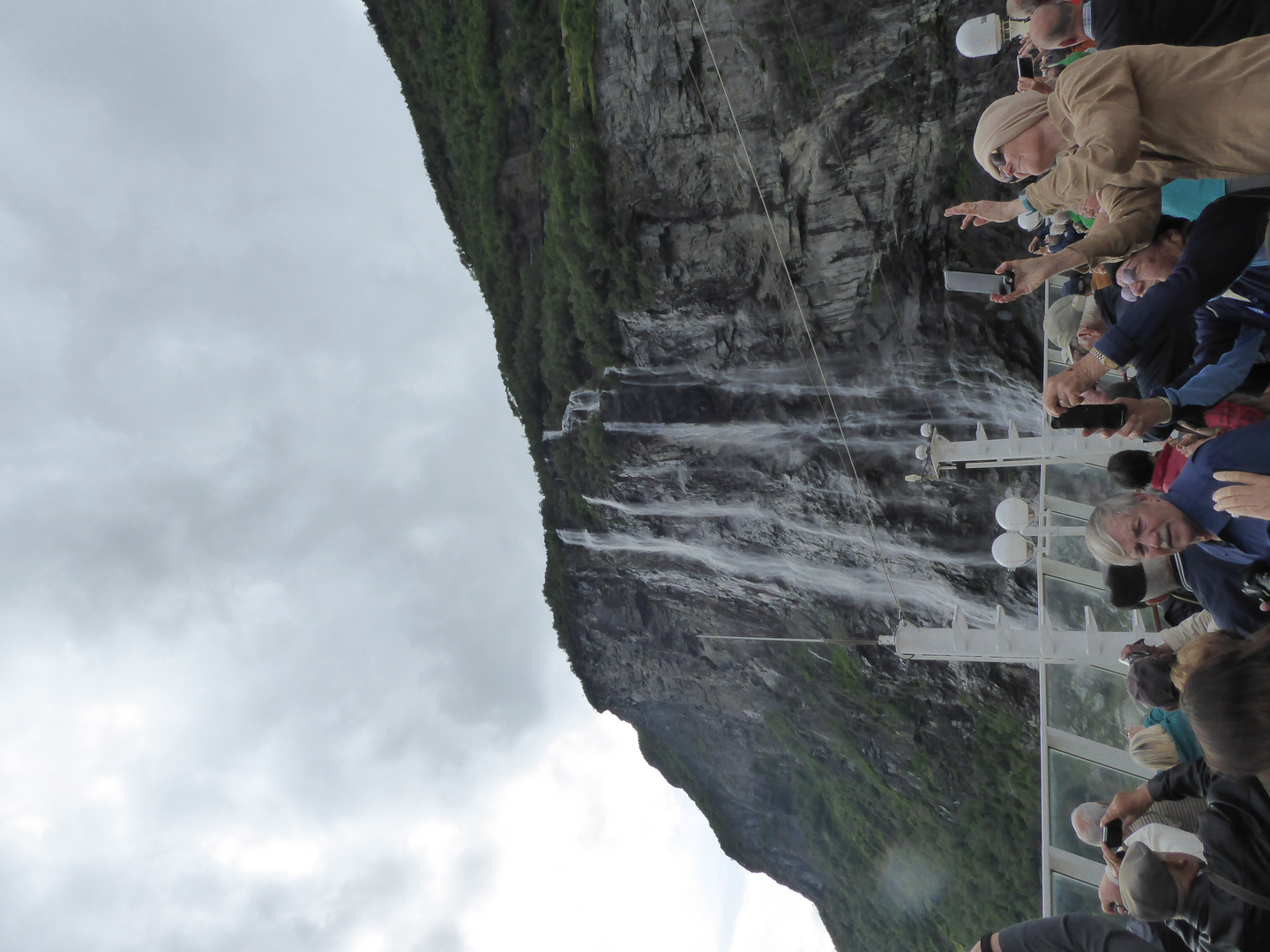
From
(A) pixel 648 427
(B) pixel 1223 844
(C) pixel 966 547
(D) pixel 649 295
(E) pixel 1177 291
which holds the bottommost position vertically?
(C) pixel 966 547

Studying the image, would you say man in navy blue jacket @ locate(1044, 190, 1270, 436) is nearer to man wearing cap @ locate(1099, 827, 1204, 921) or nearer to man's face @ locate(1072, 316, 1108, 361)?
man's face @ locate(1072, 316, 1108, 361)

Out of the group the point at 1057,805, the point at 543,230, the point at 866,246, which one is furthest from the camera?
the point at 543,230

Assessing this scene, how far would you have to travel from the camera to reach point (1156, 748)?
4645 millimetres

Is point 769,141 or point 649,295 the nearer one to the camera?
point 769,141

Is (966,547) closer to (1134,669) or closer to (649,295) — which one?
(649,295)

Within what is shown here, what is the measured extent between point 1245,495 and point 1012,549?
5886 mm

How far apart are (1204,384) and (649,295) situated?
18.3 m

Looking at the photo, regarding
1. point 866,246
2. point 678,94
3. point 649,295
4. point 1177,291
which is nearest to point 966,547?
point 866,246

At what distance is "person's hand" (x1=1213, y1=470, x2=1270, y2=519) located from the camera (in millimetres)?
3182

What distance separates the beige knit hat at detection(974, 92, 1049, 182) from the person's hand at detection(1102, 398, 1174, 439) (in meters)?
1.68

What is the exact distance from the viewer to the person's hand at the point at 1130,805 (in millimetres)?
4438

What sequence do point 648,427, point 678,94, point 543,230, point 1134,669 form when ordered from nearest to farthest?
point 1134,669
point 678,94
point 648,427
point 543,230

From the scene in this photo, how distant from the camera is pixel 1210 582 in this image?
4.19 m

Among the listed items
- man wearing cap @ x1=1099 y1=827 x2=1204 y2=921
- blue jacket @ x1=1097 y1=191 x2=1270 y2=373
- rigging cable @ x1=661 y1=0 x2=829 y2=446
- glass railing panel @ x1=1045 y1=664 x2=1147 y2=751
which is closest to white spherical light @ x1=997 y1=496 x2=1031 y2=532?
glass railing panel @ x1=1045 y1=664 x2=1147 y2=751
